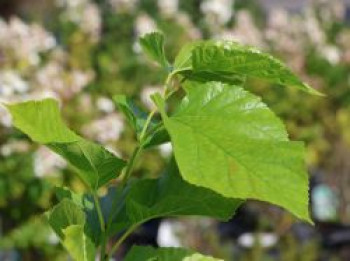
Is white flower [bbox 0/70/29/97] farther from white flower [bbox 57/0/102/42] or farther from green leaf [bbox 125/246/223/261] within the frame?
green leaf [bbox 125/246/223/261]

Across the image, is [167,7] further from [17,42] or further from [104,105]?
[17,42]

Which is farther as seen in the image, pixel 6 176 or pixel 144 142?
pixel 6 176

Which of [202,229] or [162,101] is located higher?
[162,101]

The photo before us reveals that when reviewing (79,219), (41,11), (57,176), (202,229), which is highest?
(79,219)

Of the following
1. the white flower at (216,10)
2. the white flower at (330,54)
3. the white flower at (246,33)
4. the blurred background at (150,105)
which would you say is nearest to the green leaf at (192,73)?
the blurred background at (150,105)

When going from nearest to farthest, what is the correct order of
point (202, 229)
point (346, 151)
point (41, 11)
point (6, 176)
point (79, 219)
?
point (79, 219) < point (6, 176) < point (202, 229) < point (346, 151) < point (41, 11)

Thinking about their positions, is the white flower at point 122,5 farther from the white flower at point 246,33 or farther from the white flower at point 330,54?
the white flower at point 330,54

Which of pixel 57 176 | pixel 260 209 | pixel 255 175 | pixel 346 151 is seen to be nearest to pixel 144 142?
pixel 255 175

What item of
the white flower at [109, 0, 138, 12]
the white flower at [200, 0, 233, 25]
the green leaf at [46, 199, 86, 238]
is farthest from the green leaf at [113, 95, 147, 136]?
the white flower at [200, 0, 233, 25]

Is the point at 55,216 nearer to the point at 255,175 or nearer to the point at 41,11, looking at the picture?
the point at 255,175
